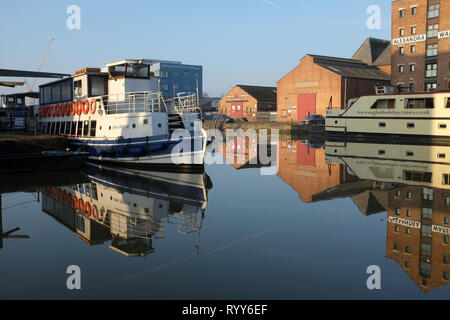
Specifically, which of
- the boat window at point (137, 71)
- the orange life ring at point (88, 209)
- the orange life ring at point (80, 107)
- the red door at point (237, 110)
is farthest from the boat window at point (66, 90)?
the red door at point (237, 110)

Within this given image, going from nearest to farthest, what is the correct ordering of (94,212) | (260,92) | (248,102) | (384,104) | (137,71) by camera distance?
(94,212) < (137,71) < (384,104) < (248,102) < (260,92)

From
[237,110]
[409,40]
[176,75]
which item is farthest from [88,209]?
[176,75]

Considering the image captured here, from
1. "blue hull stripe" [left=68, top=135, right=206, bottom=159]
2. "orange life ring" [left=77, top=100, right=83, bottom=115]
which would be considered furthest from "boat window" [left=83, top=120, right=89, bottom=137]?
"blue hull stripe" [left=68, top=135, right=206, bottom=159]

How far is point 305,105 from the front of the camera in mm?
62625

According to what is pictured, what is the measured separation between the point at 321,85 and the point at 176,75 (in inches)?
1537

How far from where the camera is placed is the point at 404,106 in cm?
3594

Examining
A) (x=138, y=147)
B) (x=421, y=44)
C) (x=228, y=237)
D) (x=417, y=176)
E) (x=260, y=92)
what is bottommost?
(x=228, y=237)

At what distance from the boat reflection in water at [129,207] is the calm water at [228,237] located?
0.04 metres

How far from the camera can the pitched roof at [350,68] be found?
5975cm

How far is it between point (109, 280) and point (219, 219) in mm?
4583

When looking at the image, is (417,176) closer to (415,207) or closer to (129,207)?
(415,207)

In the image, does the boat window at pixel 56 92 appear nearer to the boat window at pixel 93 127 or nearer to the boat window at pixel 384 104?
the boat window at pixel 93 127

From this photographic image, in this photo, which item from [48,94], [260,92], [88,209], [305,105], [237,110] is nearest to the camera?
[88,209]
